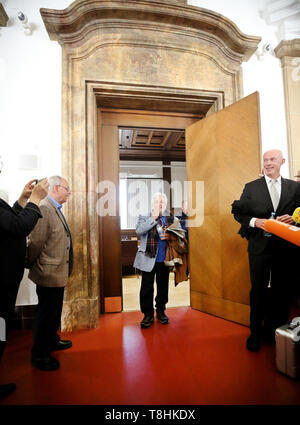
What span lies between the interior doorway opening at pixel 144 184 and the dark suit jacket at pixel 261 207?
1.31 m

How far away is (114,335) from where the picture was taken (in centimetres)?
264

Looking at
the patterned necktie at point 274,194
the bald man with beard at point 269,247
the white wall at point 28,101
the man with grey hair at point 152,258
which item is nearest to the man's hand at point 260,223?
the bald man with beard at point 269,247

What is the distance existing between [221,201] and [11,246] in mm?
2356

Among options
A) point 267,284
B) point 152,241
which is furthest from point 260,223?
point 152,241

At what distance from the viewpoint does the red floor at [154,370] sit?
1.59m

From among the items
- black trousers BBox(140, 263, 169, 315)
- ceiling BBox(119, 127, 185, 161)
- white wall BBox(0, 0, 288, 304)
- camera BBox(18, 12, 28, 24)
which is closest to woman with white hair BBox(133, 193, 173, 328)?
black trousers BBox(140, 263, 169, 315)

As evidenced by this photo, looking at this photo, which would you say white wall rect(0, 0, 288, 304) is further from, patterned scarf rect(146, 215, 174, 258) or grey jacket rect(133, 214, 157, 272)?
patterned scarf rect(146, 215, 174, 258)

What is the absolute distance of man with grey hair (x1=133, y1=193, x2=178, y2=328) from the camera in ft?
9.15

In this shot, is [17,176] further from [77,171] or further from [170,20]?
[170,20]

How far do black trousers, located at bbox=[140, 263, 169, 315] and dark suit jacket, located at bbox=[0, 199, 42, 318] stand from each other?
1496mm

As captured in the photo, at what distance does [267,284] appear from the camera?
224cm

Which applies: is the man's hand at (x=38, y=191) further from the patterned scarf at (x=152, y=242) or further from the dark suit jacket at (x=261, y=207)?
the dark suit jacket at (x=261, y=207)

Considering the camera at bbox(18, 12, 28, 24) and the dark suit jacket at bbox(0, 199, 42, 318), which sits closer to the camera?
the dark suit jacket at bbox(0, 199, 42, 318)

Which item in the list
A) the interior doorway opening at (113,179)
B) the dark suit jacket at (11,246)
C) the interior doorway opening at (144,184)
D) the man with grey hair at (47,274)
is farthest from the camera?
the interior doorway opening at (144,184)
